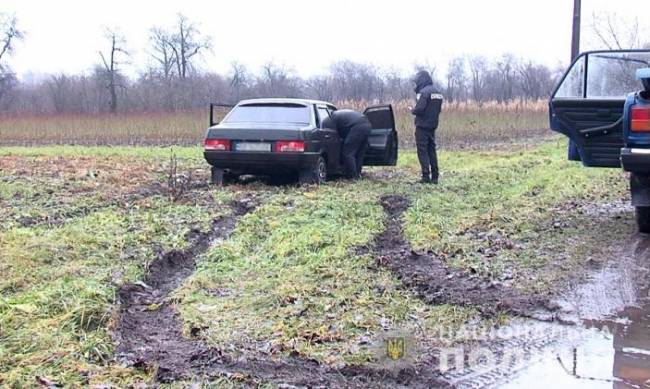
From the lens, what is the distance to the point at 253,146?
920cm

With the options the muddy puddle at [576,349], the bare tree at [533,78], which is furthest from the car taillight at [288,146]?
the bare tree at [533,78]

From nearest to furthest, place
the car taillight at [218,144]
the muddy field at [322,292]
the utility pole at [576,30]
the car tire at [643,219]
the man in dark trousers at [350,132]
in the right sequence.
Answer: the muddy field at [322,292]
the car tire at [643,219]
the car taillight at [218,144]
the man in dark trousers at [350,132]
the utility pole at [576,30]

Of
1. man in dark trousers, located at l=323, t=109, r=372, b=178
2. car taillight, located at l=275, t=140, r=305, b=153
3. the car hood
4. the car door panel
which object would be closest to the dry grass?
man in dark trousers, located at l=323, t=109, r=372, b=178

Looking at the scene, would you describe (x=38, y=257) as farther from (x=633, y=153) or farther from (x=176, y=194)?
(x=633, y=153)

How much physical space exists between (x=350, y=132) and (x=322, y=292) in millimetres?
6280

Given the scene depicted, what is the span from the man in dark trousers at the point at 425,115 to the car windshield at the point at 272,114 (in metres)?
1.89

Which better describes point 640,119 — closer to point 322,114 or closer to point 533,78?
point 322,114

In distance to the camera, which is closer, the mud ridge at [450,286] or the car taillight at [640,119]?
the mud ridge at [450,286]

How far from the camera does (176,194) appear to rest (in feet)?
28.2

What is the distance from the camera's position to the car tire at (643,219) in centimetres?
618

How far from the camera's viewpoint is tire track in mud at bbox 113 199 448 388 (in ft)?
10.3

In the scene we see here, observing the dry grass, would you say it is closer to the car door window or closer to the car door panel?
the car door window

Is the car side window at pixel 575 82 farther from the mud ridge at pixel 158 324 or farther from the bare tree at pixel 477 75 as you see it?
the bare tree at pixel 477 75

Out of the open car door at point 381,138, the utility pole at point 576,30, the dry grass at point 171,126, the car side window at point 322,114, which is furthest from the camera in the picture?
the dry grass at point 171,126
